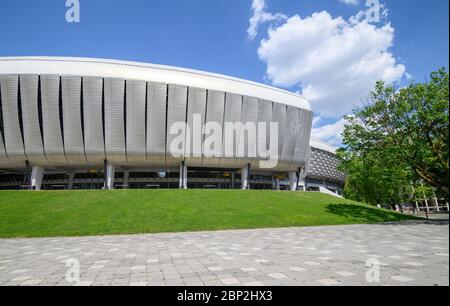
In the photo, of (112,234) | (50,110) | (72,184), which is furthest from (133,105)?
(112,234)

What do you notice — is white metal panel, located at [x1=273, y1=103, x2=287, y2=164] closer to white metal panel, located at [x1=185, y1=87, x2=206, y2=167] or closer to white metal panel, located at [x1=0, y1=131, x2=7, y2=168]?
white metal panel, located at [x1=185, y1=87, x2=206, y2=167]

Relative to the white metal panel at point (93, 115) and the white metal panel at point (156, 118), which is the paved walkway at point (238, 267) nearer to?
the white metal panel at point (156, 118)

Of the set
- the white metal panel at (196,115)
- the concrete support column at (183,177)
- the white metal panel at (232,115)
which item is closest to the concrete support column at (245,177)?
the white metal panel at (232,115)

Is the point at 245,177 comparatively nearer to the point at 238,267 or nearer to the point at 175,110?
the point at 175,110

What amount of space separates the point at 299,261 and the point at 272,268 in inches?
52.8

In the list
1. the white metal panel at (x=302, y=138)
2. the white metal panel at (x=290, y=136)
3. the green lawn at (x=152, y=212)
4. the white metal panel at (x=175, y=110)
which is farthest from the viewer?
the white metal panel at (x=302, y=138)

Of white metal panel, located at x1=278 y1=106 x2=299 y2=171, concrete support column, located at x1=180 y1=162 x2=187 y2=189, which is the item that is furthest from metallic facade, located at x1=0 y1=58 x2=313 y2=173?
white metal panel, located at x1=278 y1=106 x2=299 y2=171

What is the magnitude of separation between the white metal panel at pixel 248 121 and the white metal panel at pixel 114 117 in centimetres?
2298

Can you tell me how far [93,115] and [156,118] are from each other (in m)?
11.0

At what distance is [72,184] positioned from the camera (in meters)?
56.5

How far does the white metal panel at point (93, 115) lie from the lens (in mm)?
42406
